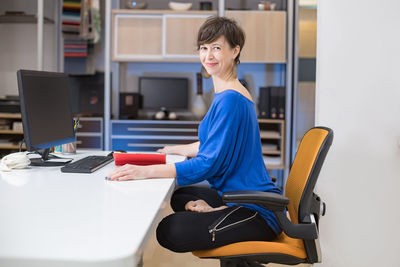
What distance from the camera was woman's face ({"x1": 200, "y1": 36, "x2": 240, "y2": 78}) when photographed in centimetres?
175

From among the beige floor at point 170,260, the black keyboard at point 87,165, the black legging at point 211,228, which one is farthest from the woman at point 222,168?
the beige floor at point 170,260

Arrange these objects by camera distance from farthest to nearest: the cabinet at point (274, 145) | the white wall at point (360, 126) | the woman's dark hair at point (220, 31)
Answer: the cabinet at point (274, 145), the white wall at point (360, 126), the woman's dark hair at point (220, 31)

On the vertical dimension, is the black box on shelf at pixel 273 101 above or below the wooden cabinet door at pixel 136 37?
below

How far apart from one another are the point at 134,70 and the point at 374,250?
12.0 feet

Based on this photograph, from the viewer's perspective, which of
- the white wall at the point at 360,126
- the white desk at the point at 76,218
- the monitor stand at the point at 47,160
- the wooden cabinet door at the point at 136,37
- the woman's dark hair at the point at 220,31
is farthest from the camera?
the wooden cabinet door at the point at 136,37

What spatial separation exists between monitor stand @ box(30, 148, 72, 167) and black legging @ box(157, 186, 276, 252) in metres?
0.65

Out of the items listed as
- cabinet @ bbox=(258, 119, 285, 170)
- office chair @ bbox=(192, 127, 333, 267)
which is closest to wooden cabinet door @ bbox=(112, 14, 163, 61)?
cabinet @ bbox=(258, 119, 285, 170)

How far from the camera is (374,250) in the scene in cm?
225

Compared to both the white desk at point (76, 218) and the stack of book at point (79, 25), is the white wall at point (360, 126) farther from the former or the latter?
the stack of book at point (79, 25)

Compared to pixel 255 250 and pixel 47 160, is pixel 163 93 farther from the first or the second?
pixel 255 250

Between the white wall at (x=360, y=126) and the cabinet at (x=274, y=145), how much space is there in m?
2.20

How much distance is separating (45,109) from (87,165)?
0.35m

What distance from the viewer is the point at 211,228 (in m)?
1.49

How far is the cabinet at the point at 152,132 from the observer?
452 cm
